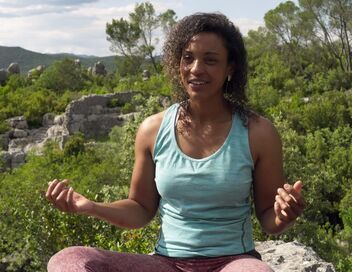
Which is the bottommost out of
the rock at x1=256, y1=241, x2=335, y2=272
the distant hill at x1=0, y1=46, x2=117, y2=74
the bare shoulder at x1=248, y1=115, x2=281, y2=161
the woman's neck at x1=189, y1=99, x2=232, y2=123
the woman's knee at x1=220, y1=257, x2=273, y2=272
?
the rock at x1=256, y1=241, x2=335, y2=272

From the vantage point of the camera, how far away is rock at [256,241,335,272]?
10.2ft

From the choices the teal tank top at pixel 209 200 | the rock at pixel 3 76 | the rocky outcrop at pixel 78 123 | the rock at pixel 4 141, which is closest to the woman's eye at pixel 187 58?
the teal tank top at pixel 209 200

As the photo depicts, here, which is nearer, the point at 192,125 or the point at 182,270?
the point at 182,270

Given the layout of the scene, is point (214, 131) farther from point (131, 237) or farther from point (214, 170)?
point (131, 237)

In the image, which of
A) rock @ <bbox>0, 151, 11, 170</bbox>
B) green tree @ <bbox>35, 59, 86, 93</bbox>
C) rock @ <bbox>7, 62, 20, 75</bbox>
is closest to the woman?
rock @ <bbox>0, 151, 11, 170</bbox>

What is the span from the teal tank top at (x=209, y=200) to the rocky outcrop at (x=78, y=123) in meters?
18.8

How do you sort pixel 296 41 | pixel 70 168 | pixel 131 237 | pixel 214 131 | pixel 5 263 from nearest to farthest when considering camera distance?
pixel 214 131
pixel 131 237
pixel 5 263
pixel 70 168
pixel 296 41

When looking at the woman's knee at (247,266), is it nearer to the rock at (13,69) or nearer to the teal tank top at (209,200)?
the teal tank top at (209,200)

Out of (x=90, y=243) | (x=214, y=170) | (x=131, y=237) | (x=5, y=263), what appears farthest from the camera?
(x=5, y=263)

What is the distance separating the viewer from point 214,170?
7.50 feet

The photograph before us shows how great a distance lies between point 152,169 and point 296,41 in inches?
1376

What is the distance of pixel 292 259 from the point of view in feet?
10.7

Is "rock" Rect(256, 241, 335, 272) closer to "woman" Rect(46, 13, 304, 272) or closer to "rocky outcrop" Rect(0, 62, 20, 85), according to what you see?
"woman" Rect(46, 13, 304, 272)

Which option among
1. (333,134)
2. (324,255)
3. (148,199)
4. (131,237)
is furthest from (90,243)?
(333,134)
